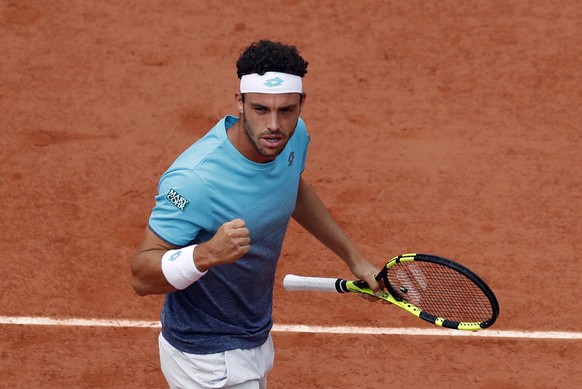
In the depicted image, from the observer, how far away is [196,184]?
5.10 m

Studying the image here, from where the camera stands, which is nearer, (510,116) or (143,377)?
(143,377)

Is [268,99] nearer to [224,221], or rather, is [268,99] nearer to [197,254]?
[224,221]

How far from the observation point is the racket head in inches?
234

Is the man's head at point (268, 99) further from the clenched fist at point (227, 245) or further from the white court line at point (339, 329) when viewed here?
the white court line at point (339, 329)

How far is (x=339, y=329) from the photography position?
8.16 meters

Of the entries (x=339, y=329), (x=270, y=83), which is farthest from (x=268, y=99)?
(x=339, y=329)

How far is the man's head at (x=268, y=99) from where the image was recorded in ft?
16.9

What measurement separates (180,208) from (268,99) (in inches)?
24.8

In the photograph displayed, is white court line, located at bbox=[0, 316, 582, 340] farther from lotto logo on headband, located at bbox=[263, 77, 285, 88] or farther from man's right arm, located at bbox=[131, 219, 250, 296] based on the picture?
lotto logo on headband, located at bbox=[263, 77, 285, 88]

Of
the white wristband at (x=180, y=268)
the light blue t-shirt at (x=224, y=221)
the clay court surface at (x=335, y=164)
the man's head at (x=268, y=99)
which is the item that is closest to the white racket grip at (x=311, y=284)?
the light blue t-shirt at (x=224, y=221)

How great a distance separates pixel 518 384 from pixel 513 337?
48 cm

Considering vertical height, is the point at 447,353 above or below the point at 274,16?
below

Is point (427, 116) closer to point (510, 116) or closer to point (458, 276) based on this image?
point (510, 116)

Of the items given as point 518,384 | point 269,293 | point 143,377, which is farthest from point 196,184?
point 518,384
